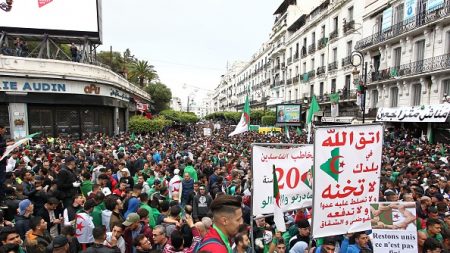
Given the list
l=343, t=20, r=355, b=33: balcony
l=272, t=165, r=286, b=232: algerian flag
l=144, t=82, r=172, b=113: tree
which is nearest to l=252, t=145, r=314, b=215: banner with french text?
l=272, t=165, r=286, b=232: algerian flag

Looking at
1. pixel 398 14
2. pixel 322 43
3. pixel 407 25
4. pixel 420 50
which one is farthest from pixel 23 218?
pixel 322 43

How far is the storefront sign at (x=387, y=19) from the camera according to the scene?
22266 mm

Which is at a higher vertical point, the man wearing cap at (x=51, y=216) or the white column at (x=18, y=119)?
the white column at (x=18, y=119)

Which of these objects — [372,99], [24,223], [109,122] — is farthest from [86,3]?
[372,99]

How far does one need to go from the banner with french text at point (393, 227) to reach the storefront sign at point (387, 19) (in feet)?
75.8

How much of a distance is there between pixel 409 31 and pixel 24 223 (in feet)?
75.9

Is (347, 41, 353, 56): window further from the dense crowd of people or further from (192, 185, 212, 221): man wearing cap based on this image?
(192, 185, 212, 221): man wearing cap

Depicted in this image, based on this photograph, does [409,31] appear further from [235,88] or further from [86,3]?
[235,88]

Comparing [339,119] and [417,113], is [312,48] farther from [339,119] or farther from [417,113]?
[417,113]

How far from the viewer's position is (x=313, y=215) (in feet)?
10.9

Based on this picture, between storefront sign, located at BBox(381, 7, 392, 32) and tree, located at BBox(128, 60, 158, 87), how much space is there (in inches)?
1277

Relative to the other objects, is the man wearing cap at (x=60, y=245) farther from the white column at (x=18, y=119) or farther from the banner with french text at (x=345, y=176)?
the white column at (x=18, y=119)

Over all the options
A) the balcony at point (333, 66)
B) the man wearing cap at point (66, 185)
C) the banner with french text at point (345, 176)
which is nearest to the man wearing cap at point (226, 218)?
the banner with french text at point (345, 176)

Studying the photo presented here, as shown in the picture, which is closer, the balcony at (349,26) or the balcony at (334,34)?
the balcony at (349,26)
